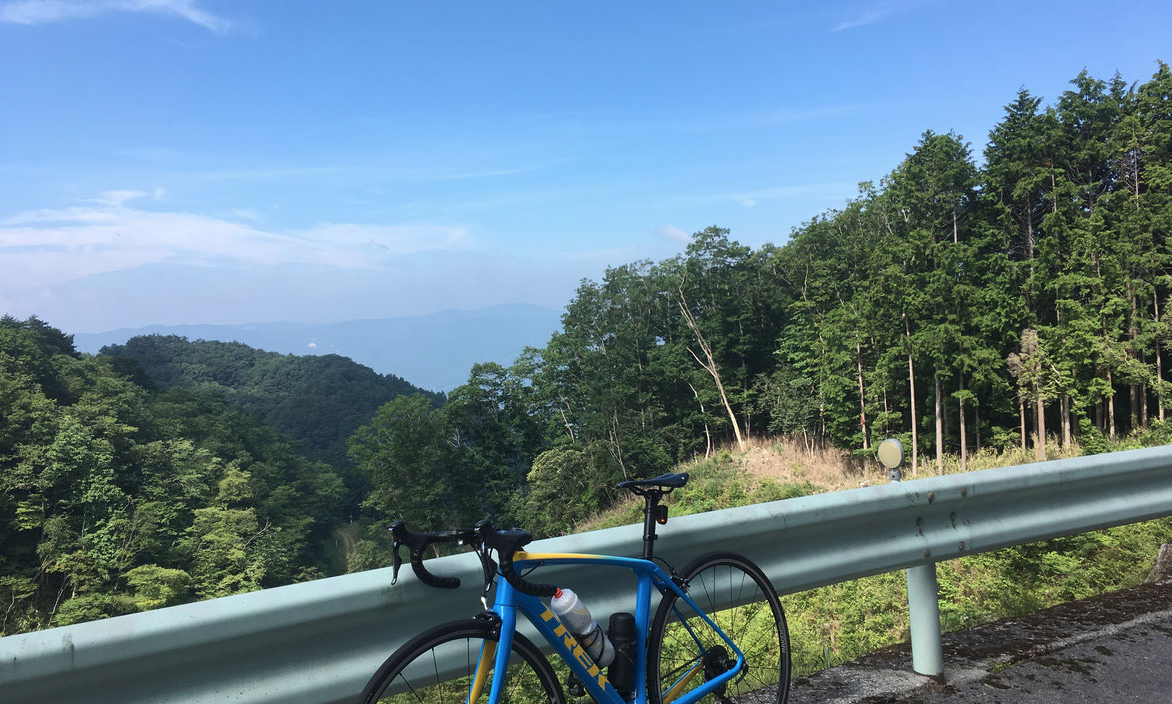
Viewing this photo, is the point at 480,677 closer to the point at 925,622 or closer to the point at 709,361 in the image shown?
the point at 925,622

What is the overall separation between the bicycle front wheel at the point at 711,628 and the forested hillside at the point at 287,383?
118523 millimetres

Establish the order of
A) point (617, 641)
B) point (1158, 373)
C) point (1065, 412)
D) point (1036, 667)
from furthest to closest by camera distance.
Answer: point (1065, 412), point (1158, 373), point (1036, 667), point (617, 641)

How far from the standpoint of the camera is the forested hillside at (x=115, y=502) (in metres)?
45.6

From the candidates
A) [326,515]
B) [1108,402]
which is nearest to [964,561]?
[1108,402]

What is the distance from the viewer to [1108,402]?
36.5 meters

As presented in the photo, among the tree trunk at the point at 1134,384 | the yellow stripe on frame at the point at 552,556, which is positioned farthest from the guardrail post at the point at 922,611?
the tree trunk at the point at 1134,384

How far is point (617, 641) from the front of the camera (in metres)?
2.27

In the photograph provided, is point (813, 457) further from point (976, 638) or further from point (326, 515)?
point (326, 515)

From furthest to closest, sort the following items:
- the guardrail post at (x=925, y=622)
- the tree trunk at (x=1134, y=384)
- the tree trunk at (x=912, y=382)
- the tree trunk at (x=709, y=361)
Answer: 1. the tree trunk at (x=709, y=361)
2. the tree trunk at (x=912, y=382)
3. the tree trunk at (x=1134, y=384)
4. the guardrail post at (x=925, y=622)

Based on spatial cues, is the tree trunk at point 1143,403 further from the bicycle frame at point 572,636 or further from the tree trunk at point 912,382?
the bicycle frame at point 572,636

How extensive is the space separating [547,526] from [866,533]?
161ft

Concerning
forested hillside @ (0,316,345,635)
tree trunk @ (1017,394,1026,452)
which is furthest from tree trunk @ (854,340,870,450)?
forested hillside @ (0,316,345,635)

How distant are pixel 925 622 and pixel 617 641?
4.28 feet

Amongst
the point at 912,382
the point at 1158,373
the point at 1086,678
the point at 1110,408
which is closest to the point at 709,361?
the point at 912,382
